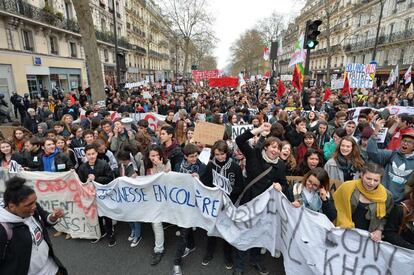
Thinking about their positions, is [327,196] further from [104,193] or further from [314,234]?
[104,193]

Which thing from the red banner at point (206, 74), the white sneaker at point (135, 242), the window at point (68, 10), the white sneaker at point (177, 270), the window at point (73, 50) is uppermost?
the window at point (68, 10)

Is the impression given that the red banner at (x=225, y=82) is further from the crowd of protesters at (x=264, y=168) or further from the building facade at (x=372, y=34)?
the building facade at (x=372, y=34)

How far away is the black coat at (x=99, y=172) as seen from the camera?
382 centimetres

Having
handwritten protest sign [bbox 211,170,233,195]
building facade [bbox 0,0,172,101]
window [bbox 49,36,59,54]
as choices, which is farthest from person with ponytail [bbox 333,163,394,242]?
window [bbox 49,36,59,54]

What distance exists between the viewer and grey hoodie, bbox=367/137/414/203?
3.20m

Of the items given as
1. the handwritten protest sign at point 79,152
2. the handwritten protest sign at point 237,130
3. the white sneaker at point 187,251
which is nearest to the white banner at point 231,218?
the white sneaker at point 187,251

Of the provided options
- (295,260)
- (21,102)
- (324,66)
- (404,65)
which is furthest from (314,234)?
(324,66)

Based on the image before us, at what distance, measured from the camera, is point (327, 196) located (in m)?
2.93

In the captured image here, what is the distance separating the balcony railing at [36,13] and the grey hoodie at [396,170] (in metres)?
20.2

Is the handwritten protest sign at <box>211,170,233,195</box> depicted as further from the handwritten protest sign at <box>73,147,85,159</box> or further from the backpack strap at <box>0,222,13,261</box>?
the handwritten protest sign at <box>73,147,85,159</box>

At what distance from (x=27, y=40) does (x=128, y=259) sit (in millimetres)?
20474

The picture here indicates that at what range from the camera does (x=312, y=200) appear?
2.96 metres

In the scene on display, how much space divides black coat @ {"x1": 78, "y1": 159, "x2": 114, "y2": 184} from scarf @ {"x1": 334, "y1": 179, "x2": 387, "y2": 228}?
3.10m

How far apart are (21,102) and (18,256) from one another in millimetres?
13605
